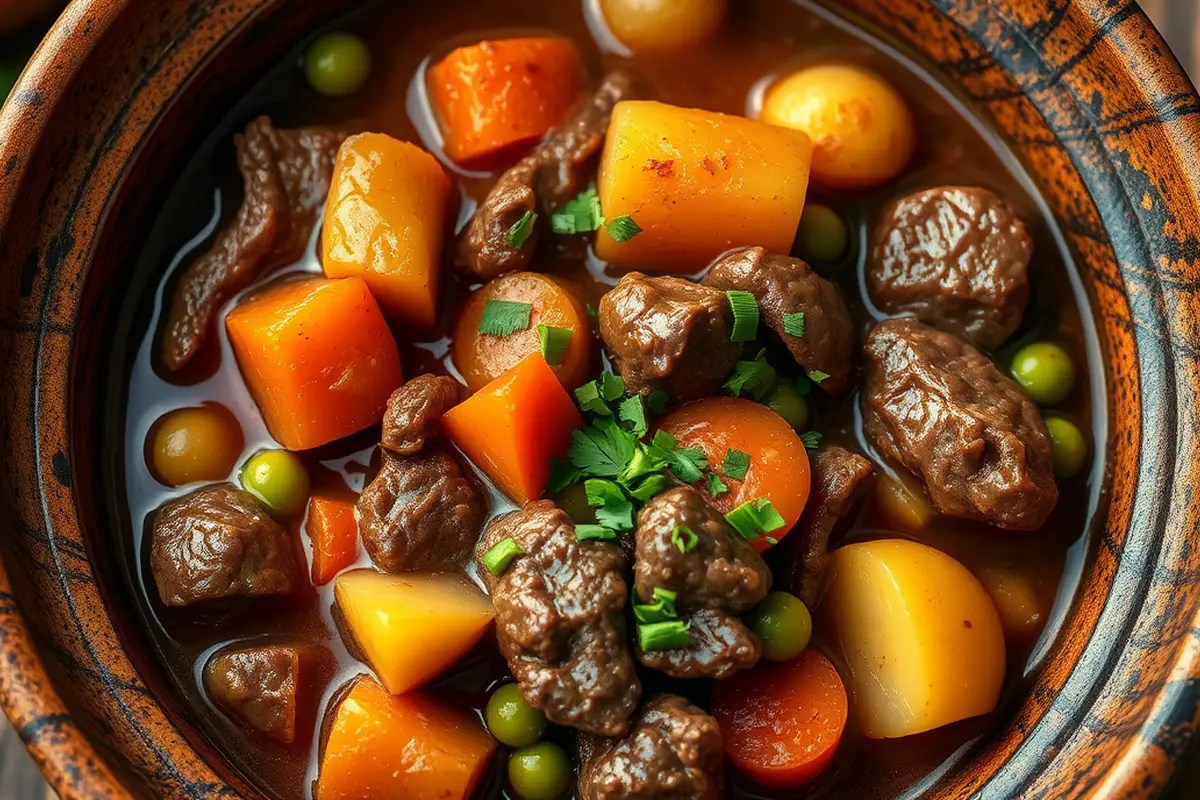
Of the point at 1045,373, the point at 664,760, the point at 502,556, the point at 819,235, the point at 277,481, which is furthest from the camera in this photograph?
the point at 819,235

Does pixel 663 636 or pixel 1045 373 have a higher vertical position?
pixel 1045 373

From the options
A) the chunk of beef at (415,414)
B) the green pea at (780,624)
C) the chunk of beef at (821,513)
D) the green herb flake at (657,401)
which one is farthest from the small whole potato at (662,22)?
the green pea at (780,624)

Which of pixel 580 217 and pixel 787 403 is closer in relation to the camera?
pixel 787 403

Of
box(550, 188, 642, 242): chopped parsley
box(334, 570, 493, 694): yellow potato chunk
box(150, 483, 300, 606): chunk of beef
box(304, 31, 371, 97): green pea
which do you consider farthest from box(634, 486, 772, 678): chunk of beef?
box(304, 31, 371, 97): green pea

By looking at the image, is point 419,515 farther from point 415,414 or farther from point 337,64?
point 337,64

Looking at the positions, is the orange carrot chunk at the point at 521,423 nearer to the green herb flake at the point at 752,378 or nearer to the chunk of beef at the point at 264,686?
the green herb flake at the point at 752,378

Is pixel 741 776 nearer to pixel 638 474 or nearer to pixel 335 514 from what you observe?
pixel 638 474

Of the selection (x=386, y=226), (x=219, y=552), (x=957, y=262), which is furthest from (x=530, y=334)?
(x=957, y=262)
